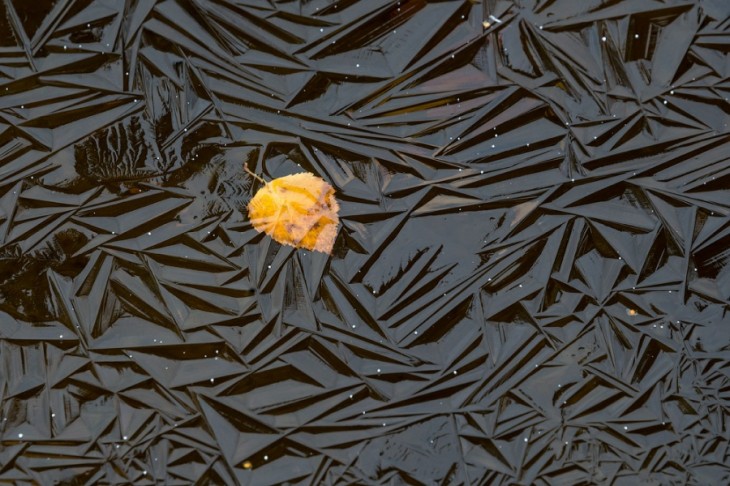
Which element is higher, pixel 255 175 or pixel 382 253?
pixel 255 175

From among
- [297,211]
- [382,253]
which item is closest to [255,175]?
[297,211]

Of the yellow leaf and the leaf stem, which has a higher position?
the leaf stem

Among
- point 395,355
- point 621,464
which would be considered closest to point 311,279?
point 395,355

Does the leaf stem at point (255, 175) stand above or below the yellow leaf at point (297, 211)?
above

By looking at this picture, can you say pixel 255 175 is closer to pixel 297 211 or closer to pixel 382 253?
pixel 297 211
